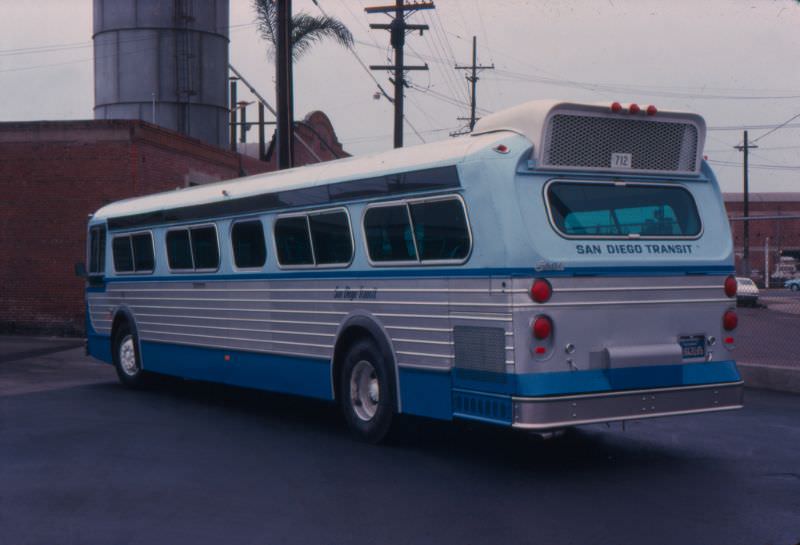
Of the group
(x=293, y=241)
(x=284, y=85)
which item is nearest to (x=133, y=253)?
(x=293, y=241)

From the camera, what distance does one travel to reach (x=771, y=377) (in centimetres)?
1472

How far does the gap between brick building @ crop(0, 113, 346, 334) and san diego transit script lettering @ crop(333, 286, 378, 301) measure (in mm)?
15624

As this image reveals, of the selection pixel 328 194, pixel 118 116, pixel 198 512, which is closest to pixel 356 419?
pixel 328 194

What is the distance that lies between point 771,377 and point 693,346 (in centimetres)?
614

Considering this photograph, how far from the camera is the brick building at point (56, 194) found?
25141mm

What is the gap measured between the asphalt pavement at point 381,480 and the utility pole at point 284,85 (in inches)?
335

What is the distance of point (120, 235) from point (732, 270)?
30.5ft

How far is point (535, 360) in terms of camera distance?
836cm

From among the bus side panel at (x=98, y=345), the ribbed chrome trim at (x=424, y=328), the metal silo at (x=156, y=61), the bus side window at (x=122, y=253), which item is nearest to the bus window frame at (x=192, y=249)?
the bus side window at (x=122, y=253)

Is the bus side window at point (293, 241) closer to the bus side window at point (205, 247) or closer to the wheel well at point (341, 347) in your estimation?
the wheel well at point (341, 347)

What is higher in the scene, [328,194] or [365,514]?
[328,194]

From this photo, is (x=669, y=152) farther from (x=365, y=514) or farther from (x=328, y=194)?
(x=365, y=514)

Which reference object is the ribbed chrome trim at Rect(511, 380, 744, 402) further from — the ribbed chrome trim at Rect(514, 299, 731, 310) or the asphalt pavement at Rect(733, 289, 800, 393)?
the asphalt pavement at Rect(733, 289, 800, 393)

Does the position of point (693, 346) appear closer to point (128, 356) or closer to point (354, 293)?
point (354, 293)
